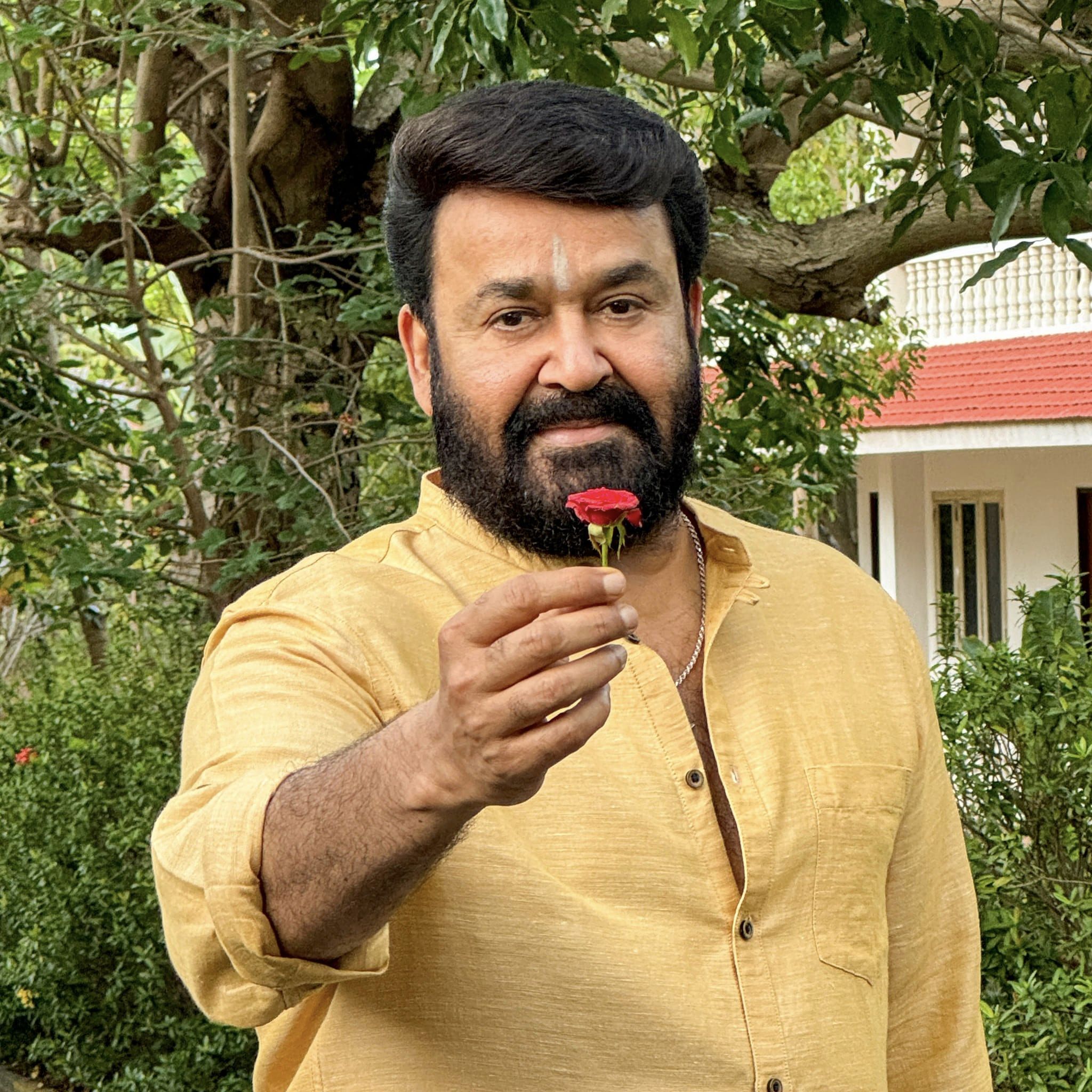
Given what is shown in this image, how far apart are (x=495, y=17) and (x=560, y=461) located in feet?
3.70

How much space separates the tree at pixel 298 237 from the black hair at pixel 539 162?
1.39m

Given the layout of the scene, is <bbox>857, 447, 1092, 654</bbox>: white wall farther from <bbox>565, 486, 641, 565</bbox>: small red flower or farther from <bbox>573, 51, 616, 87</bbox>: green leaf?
<bbox>565, 486, 641, 565</bbox>: small red flower

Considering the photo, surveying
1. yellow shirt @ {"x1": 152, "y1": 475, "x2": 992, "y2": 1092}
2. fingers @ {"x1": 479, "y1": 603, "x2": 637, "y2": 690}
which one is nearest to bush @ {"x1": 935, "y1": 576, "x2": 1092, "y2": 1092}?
yellow shirt @ {"x1": 152, "y1": 475, "x2": 992, "y2": 1092}

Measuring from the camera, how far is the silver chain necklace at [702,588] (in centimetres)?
199

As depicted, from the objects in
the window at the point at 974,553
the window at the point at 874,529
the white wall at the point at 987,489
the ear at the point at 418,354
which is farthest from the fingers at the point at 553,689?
the window at the point at 874,529

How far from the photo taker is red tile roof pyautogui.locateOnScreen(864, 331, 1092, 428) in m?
11.7

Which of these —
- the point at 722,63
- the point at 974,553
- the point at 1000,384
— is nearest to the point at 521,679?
the point at 722,63

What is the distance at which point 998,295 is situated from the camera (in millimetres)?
13250

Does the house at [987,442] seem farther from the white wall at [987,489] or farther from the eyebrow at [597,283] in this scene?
the eyebrow at [597,283]

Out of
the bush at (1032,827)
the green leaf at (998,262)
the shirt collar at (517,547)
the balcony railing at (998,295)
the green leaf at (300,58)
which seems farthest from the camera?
the balcony railing at (998,295)

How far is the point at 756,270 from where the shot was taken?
6055 mm

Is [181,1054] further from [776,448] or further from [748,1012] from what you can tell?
[748,1012]

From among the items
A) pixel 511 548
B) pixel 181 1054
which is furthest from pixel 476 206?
pixel 181 1054

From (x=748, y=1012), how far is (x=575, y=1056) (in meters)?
0.20
